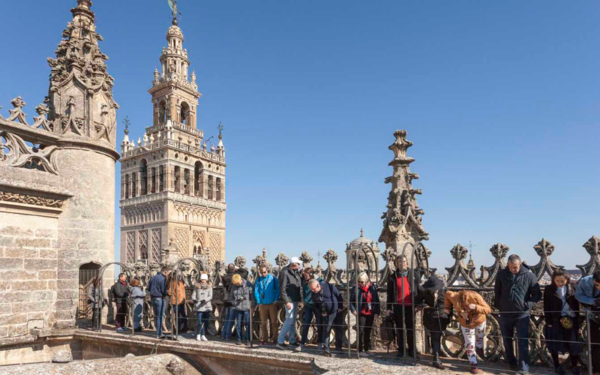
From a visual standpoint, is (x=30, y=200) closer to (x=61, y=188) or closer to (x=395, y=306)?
(x=61, y=188)

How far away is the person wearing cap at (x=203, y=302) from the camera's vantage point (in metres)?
9.77

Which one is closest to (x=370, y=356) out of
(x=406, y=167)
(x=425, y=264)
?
(x=425, y=264)

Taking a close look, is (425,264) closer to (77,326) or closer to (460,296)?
(460,296)

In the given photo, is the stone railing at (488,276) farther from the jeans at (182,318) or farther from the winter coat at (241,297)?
the jeans at (182,318)

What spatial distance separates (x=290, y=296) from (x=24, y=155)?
6.27 m

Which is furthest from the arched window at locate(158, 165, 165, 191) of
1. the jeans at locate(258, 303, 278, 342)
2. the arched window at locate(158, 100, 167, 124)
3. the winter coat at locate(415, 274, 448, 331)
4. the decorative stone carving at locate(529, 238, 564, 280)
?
the decorative stone carving at locate(529, 238, 564, 280)

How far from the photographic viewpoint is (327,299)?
779 centimetres

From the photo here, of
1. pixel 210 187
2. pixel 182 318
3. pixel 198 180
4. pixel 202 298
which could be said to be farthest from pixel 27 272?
pixel 210 187

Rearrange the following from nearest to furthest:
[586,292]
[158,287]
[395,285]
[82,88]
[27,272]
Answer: [586,292] < [395,285] < [27,272] < [158,287] < [82,88]

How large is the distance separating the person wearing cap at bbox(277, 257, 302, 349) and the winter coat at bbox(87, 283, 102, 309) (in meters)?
4.92

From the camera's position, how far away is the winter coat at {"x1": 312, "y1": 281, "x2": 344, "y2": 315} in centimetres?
779

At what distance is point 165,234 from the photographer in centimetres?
5338

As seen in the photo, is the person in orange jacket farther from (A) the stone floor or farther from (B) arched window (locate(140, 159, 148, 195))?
(B) arched window (locate(140, 159, 148, 195))

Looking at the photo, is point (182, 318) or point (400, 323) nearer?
point (400, 323)
